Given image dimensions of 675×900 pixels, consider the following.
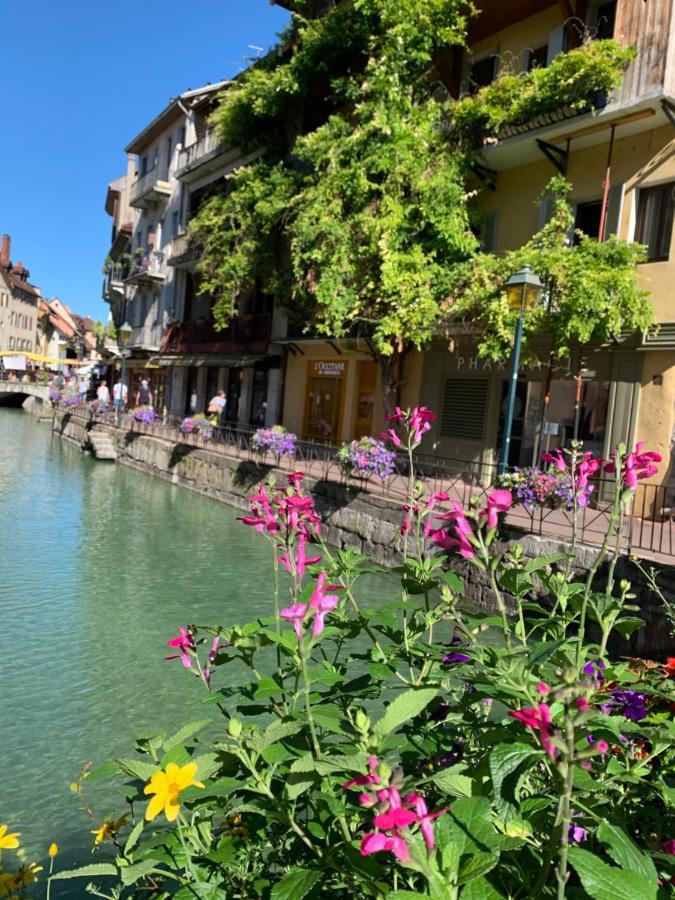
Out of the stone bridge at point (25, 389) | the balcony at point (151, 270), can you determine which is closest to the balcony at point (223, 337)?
the balcony at point (151, 270)

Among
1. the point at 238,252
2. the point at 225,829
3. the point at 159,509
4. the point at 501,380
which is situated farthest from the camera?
the point at 238,252

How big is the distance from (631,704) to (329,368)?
19.1 metres

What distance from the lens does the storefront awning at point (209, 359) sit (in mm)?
23391

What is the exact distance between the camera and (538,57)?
1389cm

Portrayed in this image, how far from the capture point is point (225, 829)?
215 cm

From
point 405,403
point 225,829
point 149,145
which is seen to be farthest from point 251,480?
point 149,145

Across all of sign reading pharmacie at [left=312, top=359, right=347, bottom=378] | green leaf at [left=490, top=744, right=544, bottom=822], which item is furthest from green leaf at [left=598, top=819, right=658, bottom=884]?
sign reading pharmacie at [left=312, top=359, right=347, bottom=378]

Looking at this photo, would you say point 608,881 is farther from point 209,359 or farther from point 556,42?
point 209,359

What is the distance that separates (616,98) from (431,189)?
12.5 ft

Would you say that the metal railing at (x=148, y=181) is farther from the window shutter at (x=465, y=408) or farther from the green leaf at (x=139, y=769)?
the green leaf at (x=139, y=769)

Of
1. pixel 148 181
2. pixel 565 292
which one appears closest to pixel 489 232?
pixel 565 292

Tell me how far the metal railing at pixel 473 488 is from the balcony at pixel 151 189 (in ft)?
45.9

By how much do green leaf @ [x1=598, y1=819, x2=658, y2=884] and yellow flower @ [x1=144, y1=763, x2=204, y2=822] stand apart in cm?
92

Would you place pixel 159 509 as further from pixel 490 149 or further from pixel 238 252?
pixel 490 149
